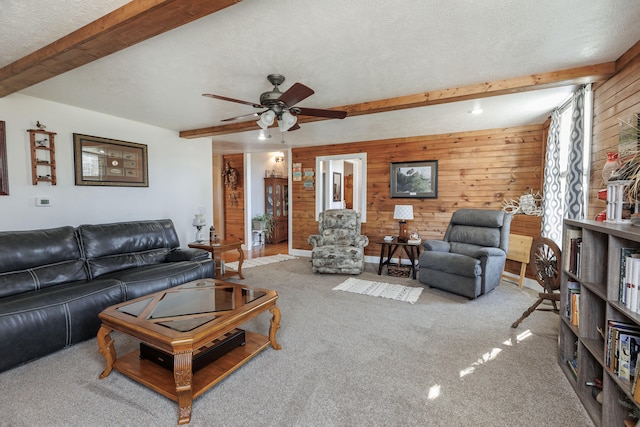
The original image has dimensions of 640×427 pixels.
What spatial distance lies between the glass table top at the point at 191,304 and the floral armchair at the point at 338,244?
2202mm

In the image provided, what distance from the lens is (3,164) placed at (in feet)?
9.84

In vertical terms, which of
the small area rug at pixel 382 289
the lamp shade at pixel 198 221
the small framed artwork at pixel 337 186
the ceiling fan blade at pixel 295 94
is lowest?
the small area rug at pixel 382 289

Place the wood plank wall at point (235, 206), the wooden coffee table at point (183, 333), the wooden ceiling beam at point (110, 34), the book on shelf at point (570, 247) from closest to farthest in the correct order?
the wooden ceiling beam at point (110, 34)
the wooden coffee table at point (183, 333)
the book on shelf at point (570, 247)
the wood plank wall at point (235, 206)

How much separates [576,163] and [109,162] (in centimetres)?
535

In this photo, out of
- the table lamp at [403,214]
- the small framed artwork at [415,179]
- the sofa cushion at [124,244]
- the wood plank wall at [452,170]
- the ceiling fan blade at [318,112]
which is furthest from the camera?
the small framed artwork at [415,179]

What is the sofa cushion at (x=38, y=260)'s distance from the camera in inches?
97.3

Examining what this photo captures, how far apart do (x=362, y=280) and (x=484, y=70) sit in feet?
9.69

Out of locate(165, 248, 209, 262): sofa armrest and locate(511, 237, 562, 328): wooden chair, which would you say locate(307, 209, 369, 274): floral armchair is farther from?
locate(511, 237, 562, 328): wooden chair

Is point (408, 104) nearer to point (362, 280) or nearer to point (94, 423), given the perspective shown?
point (362, 280)

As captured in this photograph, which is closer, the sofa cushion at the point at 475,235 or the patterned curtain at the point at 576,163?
the patterned curtain at the point at 576,163

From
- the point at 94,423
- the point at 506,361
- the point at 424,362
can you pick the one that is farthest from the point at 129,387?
the point at 506,361

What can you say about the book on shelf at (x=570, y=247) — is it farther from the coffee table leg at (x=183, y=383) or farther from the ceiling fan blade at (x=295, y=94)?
the coffee table leg at (x=183, y=383)

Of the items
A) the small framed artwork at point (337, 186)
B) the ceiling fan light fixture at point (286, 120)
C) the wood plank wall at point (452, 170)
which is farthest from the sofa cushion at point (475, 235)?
the small framed artwork at point (337, 186)

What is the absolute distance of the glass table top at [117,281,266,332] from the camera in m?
1.88
